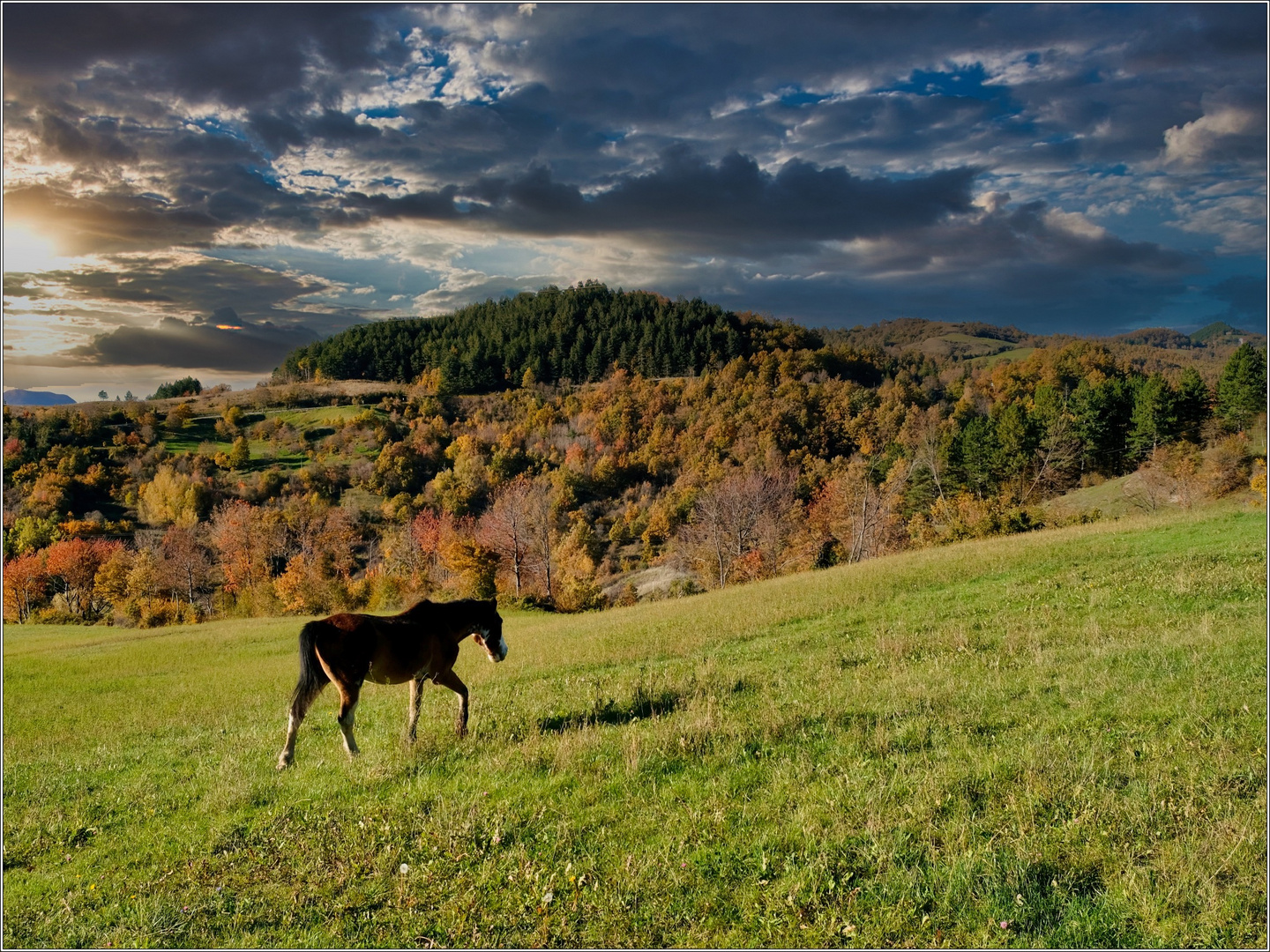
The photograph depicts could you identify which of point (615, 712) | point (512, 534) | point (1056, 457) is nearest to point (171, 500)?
point (512, 534)

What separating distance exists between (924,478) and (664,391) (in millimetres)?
105231

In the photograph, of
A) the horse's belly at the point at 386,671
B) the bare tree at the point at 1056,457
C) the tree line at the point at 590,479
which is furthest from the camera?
the bare tree at the point at 1056,457

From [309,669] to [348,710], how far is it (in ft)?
2.44

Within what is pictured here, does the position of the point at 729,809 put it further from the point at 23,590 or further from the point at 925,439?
the point at 23,590

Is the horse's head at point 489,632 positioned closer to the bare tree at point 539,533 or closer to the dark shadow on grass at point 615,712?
the dark shadow on grass at point 615,712

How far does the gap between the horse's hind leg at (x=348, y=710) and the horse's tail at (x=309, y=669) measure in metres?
0.30

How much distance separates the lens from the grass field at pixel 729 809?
15.9 feet

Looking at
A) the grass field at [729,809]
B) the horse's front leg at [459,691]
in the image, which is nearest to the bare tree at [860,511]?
the grass field at [729,809]

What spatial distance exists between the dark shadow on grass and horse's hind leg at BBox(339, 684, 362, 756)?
250cm

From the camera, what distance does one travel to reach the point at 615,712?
32.7ft

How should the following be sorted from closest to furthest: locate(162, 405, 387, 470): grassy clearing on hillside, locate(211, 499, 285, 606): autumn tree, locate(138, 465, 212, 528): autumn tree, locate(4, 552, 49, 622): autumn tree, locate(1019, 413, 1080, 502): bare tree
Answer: locate(1019, 413, 1080, 502): bare tree → locate(4, 552, 49, 622): autumn tree → locate(211, 499, 285, 606): autumn tree → locate(138, 465, 212, 528): autumn tree → locate(162, 405, 387, 470): grassy clearing on hillside

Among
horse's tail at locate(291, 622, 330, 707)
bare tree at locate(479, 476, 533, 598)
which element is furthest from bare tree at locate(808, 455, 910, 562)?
horse's tail at locate(291, 622, 330, 707)

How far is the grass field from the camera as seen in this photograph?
4.85 meters

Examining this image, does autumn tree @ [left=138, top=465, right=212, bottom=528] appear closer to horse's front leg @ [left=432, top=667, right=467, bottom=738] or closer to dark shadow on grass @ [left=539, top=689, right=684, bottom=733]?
horse's front leg @ [left=432, top=667, right=467, bottom=738]
